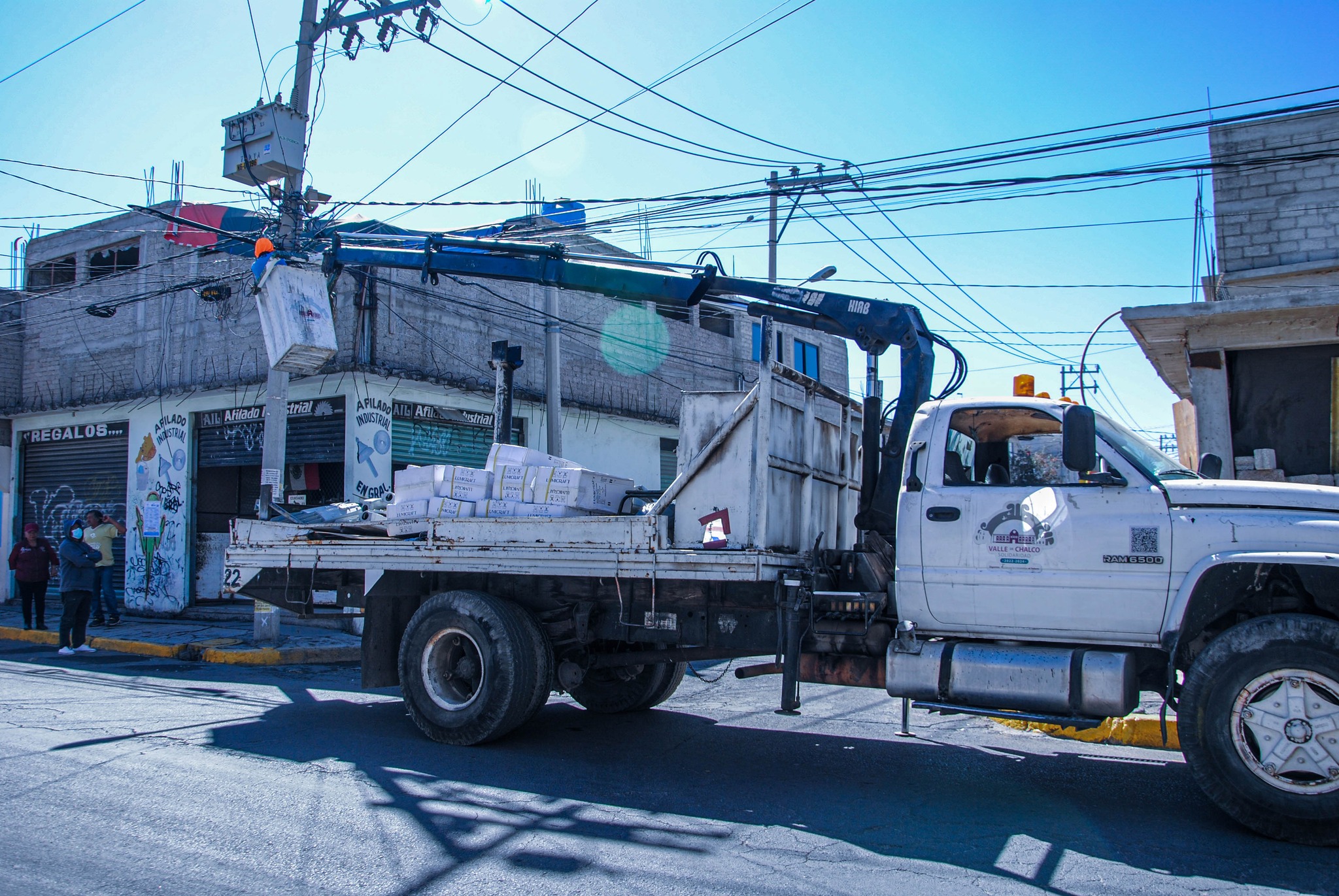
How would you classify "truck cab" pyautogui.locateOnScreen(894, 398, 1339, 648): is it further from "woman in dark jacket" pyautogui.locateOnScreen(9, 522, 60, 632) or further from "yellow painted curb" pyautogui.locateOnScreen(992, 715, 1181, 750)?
"woman in dark jacket" pyautogui.locateOnScreen(9, 522, 60, 632)

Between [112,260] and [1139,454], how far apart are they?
20.5m

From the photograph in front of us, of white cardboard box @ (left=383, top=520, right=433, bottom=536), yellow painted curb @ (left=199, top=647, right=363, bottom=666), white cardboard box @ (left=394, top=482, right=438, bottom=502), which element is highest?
white cardboard box @ (left=394, top=482, right=438, bottom=502)

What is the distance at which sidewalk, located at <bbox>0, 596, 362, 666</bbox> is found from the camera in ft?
39.3

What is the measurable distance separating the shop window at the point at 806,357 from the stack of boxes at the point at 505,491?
1853 centimetres

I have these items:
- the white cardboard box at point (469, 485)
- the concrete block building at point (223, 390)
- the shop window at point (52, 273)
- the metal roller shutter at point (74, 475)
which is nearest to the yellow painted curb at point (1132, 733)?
the white cardboard box at point (469, 485)

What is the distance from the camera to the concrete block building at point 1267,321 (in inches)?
407

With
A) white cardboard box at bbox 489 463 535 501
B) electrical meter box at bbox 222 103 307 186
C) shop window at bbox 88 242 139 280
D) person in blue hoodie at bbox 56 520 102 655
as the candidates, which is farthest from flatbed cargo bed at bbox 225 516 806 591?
shop window at bbox 88 242 139 280

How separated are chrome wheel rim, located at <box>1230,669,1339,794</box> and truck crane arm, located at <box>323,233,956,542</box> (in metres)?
2.41

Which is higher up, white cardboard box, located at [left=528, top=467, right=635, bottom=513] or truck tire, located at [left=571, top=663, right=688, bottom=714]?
white cardboard box, located at [left=528, top=467, right=635, bottom=513]

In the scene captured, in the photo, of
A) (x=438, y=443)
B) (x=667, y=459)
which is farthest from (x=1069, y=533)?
(x=667, y=459)

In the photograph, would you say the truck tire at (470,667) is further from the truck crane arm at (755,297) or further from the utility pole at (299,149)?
the utility pole at (299,149)

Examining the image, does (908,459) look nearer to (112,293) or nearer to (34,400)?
(112,293)

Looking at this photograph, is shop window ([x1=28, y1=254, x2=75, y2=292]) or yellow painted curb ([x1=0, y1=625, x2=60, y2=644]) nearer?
yellow painted curb ([x1=0, y1=625, x2=60, y2=644])

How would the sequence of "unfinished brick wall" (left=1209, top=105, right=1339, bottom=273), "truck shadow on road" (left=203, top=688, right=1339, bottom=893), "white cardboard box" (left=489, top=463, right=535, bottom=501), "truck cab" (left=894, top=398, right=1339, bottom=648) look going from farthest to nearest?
"unfinished brick wall" (left=1209, top=105, right=1339, bottom=273) < "white cardboard box" (left=489, top=463, right=535, bottom=501) < "truck cab" (left=894, top=398, right=1339, bottom=648) < "truck shadow on road" (left=203, top=688, right=1339, bottom=893)
